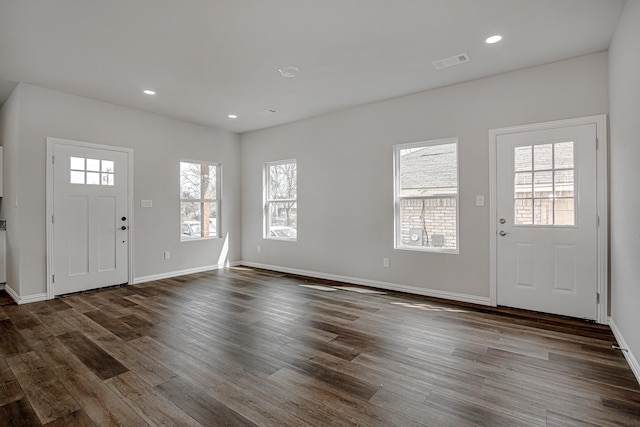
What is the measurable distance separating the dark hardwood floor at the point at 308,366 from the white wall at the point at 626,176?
0.36m

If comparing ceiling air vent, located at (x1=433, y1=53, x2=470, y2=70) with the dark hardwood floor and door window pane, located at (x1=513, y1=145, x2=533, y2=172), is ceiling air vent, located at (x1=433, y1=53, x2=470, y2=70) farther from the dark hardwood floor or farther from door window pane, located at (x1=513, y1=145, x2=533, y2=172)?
the dark hardwood floor

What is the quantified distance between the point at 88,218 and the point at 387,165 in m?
4.35

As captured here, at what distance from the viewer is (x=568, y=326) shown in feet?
10.4

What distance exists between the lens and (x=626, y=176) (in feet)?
8.29

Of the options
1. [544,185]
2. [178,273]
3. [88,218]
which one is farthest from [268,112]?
[544,185]

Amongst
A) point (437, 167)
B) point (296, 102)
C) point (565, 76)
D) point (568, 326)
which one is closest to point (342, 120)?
point (296, 102)

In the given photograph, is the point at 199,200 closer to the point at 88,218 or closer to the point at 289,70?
the point at 88,218

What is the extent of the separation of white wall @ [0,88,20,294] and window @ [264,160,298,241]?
3.60 metres

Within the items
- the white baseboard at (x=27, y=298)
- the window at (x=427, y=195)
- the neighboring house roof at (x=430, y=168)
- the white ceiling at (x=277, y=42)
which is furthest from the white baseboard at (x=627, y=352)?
the white baseboard at (x=27, y=298)

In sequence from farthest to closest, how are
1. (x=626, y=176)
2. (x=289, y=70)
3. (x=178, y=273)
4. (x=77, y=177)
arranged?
1. (x=178, y=273)
2. (x=77, y=177)
3. (x=289, y=70)
4. (x=626, y=176)

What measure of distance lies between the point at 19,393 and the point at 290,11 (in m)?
3.31

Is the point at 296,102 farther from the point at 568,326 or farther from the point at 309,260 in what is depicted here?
the point at 568,326

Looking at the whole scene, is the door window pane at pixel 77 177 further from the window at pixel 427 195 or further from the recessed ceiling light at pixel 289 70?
the window at pixel 427 195

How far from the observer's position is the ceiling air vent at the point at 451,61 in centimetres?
334
